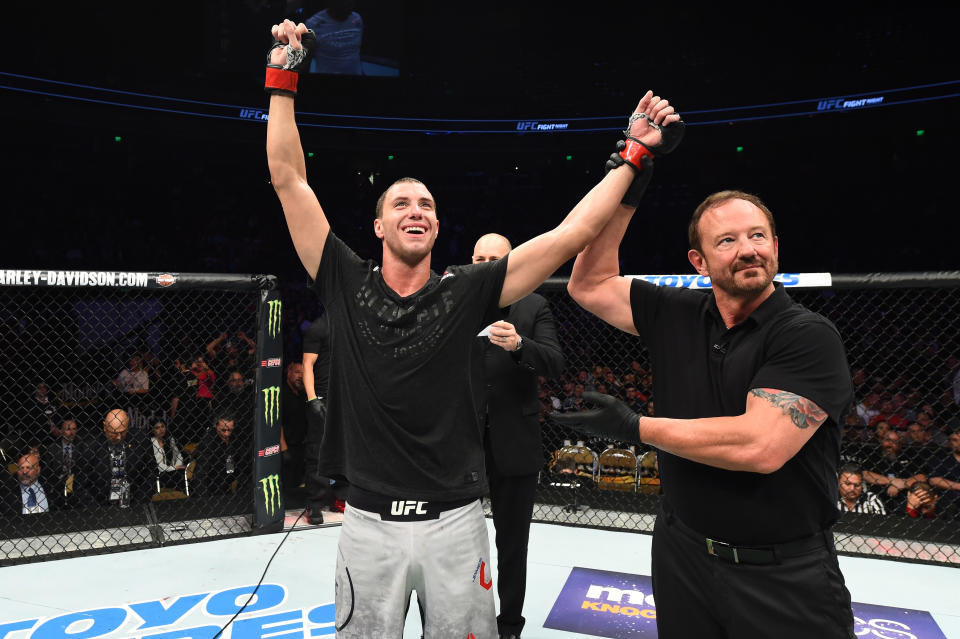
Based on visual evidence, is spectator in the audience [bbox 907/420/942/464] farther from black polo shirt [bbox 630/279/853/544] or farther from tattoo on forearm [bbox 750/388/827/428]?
tattoo on forearm [bbox 750/388/827/428]

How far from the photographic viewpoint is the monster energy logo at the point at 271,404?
432 cm

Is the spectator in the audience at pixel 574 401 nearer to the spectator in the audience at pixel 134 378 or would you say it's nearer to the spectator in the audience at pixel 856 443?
the spectator in the audience at pixel 856 443

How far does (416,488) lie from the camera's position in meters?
1.75

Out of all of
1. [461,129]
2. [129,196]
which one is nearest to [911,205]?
[461,129]

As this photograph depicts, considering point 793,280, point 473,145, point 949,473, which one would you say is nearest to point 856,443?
point 949,473

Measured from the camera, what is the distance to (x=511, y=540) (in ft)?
9.17

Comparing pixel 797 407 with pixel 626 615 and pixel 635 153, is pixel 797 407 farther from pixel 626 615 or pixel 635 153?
pixel 626 615

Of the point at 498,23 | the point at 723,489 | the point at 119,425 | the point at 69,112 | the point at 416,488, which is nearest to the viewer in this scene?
the point at 723,489

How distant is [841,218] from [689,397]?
46.5 ft

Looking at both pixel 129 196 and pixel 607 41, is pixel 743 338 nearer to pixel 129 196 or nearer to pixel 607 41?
pixel 129 196

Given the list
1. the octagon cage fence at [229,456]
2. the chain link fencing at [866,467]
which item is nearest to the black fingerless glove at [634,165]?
the chain link fencing at [866,467]

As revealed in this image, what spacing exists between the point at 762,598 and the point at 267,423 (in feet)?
11.3

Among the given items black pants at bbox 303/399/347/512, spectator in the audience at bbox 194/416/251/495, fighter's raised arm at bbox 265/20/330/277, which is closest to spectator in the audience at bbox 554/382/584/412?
black pants at bbox 303/399/347/512

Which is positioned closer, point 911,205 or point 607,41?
point 911,205
